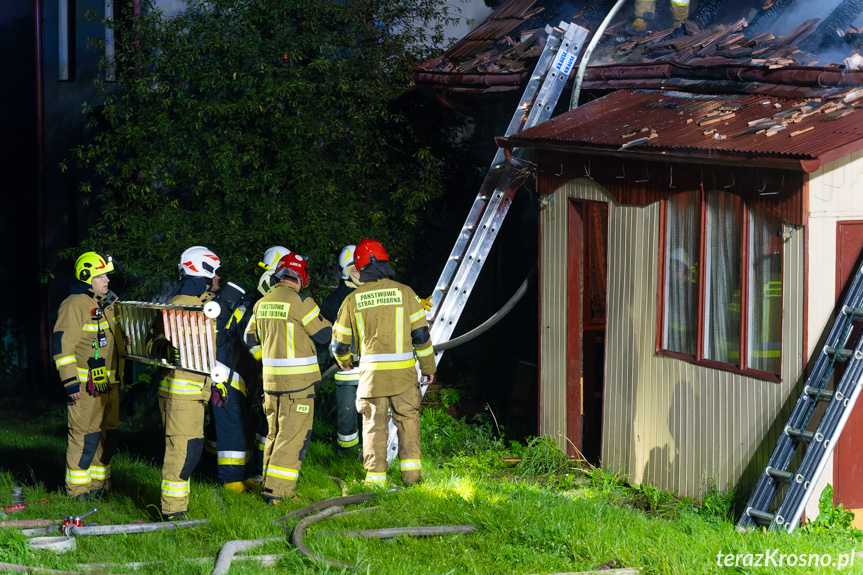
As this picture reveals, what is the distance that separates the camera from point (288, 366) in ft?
24.9

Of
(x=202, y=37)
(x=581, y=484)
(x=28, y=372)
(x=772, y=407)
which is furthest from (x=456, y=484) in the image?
(x=28, y=372)

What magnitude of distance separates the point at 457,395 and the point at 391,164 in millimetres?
2762

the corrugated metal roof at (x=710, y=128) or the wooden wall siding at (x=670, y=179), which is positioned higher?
the corrugated metal roof at (x=710, y=128)

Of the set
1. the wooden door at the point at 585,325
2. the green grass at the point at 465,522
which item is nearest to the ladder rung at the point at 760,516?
the green grass at the point at 465,522

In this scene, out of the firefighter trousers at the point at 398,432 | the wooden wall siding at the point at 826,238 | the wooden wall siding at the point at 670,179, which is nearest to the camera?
the wooden wall siding at the point at 826,238

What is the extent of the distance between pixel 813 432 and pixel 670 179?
7.56ft

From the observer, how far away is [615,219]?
8.30 m

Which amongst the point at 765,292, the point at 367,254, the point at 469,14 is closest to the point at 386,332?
the point at 367,254

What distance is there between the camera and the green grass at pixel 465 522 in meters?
5.94

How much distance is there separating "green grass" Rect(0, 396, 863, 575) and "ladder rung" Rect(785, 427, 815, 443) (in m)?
0.59

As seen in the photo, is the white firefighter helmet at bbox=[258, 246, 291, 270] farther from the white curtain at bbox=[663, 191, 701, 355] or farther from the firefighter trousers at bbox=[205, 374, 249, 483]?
the white curtain at bbox=[663, 191, 701, 355]

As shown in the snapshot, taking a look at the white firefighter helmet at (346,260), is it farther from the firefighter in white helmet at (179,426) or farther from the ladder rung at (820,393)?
the ladder rung at (820,393)

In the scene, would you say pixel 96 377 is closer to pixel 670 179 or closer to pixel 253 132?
pixel 253 132

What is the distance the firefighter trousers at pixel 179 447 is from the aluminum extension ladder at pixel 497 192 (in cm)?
259
